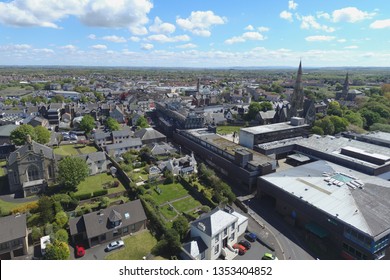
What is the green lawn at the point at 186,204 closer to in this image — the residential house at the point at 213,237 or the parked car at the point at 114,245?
the residential house at the point at 213,237

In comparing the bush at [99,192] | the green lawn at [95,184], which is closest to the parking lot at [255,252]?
the bush at [99,192]

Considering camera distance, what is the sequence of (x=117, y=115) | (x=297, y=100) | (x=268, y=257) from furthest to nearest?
(x=117, y=115) < (x=297, y=100) < (x=268, y=257)

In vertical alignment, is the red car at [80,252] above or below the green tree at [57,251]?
below

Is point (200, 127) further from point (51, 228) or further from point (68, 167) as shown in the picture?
point (51, 228)

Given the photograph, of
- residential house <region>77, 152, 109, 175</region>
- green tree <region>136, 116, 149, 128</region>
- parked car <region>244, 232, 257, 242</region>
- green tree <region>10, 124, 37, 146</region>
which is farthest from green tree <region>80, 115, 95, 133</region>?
parked car <region>244, 232, 257, 242</region>

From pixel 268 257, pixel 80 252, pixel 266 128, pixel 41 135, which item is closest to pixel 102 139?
pixel 41 135

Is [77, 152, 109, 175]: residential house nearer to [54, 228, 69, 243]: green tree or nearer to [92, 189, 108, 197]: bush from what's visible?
[92, 189, 108, 197]: bush

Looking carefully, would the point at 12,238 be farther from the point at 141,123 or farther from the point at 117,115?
the point at 117,115
